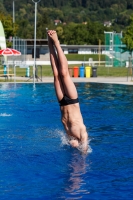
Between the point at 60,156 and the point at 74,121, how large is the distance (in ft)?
2.58

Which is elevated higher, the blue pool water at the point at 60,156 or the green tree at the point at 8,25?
the green tree at the point at 8,25

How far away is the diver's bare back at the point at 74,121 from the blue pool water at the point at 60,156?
0.47 metres

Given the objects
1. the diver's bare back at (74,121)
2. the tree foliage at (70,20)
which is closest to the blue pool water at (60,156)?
the diver's bare back at (74,121)

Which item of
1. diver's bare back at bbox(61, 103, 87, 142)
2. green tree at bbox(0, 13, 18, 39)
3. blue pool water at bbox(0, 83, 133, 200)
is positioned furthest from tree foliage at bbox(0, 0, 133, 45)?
diver's bare back at bbox(61, 103, 87, 142)

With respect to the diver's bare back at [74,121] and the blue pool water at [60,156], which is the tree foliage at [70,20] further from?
the diver's bare back at [74,121]

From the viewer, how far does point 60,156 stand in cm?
1081

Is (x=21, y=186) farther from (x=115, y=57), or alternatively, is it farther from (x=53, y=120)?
(x=115, y=57)

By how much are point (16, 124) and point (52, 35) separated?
545cm

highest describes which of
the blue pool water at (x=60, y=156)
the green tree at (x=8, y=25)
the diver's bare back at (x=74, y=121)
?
the green tree at (x=8, y=25)

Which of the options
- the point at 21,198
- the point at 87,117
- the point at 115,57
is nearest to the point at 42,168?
the point at 21,198

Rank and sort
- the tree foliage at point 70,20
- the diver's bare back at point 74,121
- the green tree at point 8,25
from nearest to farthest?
the diver's bare back at point 74,121, the green tree at point 8,25, the tree foliage at point 70,20

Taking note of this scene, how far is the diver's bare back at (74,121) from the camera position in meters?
10.8

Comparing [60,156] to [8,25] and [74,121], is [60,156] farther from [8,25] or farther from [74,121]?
[8,25]

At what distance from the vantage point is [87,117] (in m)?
17.0
